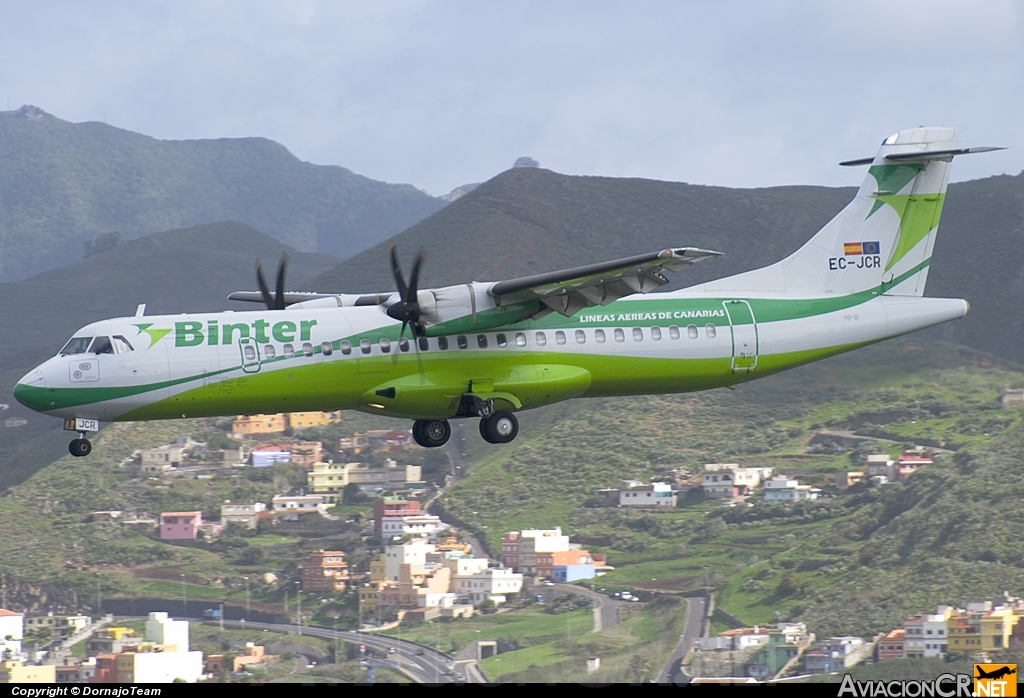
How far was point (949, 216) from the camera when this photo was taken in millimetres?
114500

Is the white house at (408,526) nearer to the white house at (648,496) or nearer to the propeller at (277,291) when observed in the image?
the white house at (648,496)

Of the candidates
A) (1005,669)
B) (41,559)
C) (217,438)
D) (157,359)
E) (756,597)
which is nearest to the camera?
(1005,669)

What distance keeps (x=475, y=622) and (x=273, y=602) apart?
1120 cm

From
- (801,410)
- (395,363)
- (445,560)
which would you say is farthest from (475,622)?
(395,363)

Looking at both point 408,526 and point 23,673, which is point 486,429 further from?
point 408,526

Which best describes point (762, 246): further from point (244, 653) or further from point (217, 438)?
point (244, 653)

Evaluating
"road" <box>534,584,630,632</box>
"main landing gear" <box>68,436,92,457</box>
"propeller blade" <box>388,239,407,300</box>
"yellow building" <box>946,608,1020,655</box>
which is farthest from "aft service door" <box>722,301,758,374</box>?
"road" <box>534,584,630,632</box>

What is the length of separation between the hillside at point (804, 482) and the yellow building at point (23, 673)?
25.8 m

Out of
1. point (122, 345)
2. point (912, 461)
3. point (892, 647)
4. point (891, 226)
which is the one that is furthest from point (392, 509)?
point (122, 345)

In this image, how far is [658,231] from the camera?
125375 mm

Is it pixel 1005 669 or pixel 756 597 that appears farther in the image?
pixel 756 597

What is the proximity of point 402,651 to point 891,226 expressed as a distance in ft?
107

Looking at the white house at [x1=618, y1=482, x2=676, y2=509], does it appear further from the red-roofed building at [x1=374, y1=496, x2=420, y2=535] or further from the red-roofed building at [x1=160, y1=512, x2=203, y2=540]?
the red-roofed building at [x1=160, y1=512, x2=203, y2=540]

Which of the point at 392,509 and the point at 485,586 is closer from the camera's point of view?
the point at 485,586
